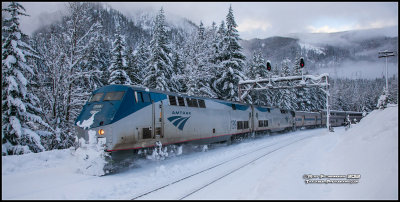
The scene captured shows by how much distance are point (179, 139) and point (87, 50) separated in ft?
29.7

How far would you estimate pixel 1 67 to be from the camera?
12.1m

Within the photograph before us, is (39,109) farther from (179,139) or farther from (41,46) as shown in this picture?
(179,139)

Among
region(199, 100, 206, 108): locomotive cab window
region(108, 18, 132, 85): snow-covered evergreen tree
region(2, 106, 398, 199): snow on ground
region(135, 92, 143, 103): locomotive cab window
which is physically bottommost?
region(2, 106, 398, 199): snow on ground

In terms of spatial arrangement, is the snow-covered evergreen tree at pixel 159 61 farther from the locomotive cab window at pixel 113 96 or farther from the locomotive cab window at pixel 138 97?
the locomotive cab window at pixel 113 96

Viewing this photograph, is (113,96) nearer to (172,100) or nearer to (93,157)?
(93,157)

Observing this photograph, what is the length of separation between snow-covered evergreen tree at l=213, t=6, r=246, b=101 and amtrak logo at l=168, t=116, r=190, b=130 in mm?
17194

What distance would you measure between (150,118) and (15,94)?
7764mm

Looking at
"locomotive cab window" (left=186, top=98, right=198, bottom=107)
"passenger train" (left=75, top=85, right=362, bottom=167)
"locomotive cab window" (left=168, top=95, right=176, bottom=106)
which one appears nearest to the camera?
"passenger train" (left=75, top=85, right=362, bottom=167)

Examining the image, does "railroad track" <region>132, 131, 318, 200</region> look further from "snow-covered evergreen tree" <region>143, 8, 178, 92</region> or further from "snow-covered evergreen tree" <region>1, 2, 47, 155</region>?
"snow-covered evergreen tree" <region>143, 8, 178, 92</region>

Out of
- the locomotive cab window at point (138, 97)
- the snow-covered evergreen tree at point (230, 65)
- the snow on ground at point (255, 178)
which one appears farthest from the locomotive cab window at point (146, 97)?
the snow-covered evergreen tree at point (230, 65)

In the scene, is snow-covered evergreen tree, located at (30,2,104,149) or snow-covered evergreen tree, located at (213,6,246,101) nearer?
snow-covered evergreen tree, located at (30,2,104,149)

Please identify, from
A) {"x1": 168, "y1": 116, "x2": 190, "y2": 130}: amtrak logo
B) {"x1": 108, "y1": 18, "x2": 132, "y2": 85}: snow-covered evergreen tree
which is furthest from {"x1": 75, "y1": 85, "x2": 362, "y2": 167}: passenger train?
{"x1": 108, "y1": 18, "x2": 132, "y2": 85}: snow-covered evergreen tree

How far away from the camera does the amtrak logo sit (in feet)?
40.3

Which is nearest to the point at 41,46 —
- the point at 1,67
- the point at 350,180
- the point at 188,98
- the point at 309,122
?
the point at 1,67
